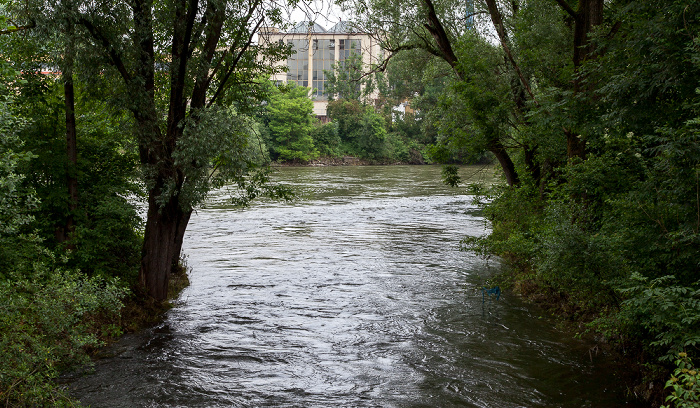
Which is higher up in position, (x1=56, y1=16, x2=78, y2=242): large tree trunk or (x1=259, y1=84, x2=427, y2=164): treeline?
(x1=259, y1=84, x2=427, y2=164): treeline

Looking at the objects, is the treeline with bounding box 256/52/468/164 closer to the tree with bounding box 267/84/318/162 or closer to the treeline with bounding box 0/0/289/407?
the tree with bounding box 267/84/318/162

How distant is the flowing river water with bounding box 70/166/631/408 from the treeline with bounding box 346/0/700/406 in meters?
1.24

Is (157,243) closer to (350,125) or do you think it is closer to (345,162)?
(345,162)

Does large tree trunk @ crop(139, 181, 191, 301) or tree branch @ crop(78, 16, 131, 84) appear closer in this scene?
tree branch @ crop(78, 16, 131, 84)

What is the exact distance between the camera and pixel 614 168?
9188mm

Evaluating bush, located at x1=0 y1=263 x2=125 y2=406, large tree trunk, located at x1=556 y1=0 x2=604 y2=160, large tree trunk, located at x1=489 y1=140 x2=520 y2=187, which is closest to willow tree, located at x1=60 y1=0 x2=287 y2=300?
bush, located at x1=0 y1=263 x2=125 y2=406

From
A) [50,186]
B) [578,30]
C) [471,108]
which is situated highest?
[578,30]

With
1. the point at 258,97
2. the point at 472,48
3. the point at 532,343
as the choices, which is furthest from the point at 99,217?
the point at 472,48

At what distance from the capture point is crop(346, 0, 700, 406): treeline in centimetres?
661

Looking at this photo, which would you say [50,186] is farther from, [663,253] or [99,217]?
[663,253]

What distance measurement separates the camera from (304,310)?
1269cm

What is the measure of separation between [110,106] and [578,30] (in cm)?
968

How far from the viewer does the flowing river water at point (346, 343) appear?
8180 millimetres

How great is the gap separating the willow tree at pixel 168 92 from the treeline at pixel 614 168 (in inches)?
251
